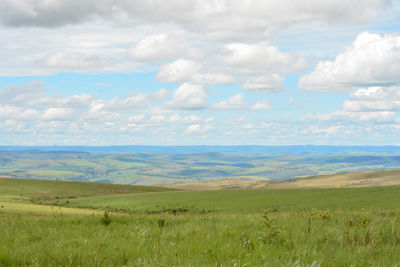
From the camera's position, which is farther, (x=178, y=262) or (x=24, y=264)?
(x=24, y=264)

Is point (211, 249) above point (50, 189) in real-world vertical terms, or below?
above

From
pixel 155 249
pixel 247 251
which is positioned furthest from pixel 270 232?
pixel 155 249

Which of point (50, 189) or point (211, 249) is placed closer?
point (211, 249)

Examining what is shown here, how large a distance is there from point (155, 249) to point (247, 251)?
1703mm

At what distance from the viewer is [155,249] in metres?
7.27

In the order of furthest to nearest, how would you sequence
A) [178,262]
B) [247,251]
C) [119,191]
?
[119,191] → [247,251] → [178,262]

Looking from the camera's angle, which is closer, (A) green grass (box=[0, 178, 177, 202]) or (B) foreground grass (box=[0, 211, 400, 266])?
(B) foreground grass (box=[0, 211, 400, 266])

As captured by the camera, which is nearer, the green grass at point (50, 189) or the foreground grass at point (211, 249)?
the foreground grass at point (211, 249)

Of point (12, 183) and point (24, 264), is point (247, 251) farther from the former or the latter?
point (12, 183)

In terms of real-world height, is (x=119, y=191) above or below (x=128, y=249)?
below

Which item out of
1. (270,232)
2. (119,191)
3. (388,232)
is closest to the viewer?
(270,232)

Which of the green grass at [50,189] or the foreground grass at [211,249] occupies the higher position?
the foreground grass at [211,249]

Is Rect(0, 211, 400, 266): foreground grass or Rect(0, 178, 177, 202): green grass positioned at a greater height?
Rect(0, 211, 400, 266): foreground grass

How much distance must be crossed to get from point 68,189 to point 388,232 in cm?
9336
